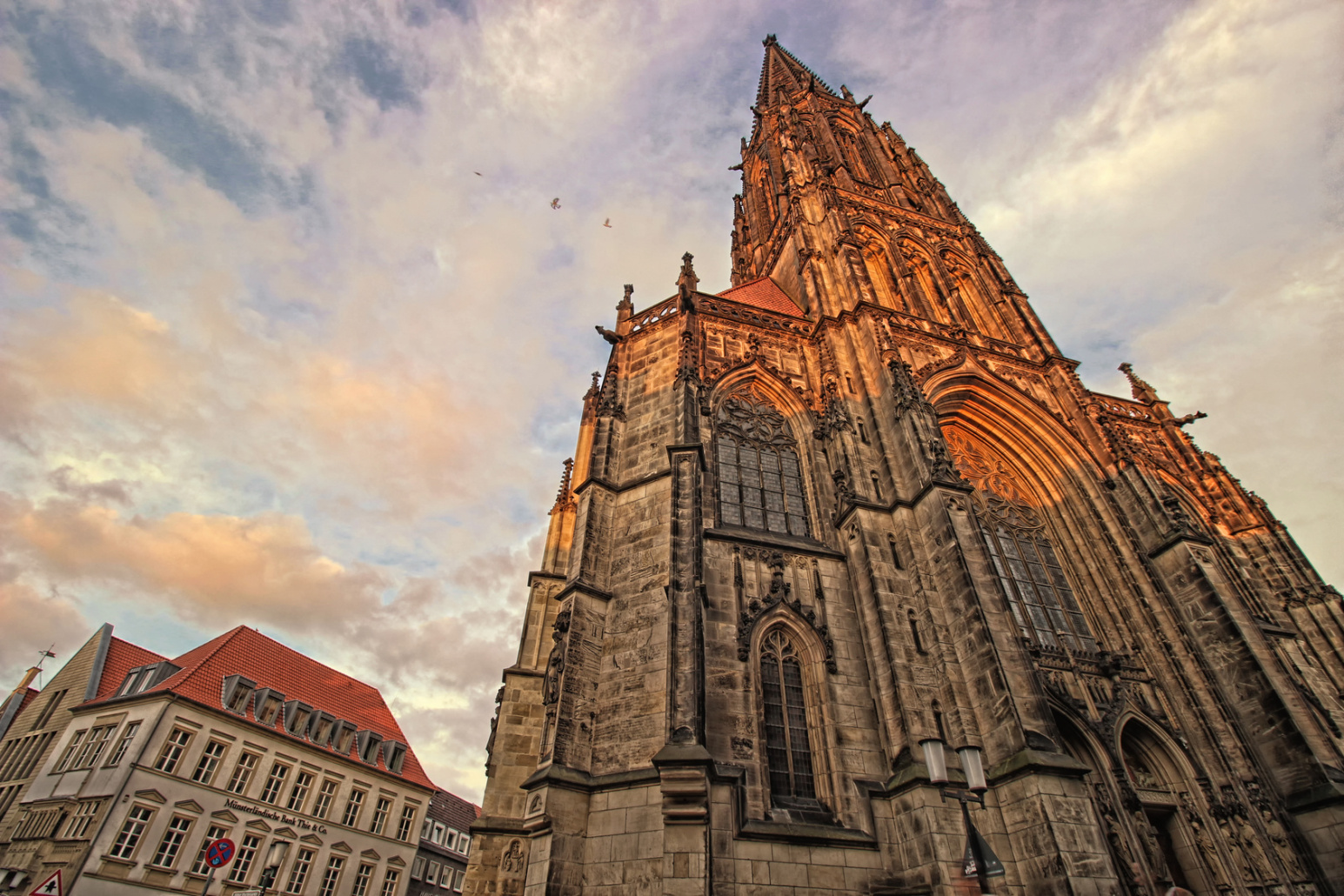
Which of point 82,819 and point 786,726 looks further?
point 82,819

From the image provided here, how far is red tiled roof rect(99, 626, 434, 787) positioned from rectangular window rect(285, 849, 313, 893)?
10.9 feet

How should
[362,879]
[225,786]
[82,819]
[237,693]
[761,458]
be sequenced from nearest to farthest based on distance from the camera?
[761,458] < [82,819] < [225,786] < [237,693] < [362,879]

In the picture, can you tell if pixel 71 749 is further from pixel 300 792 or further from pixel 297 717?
pixel 300 792

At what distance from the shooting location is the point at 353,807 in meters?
23.6

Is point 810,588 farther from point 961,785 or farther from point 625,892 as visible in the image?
point 625,892

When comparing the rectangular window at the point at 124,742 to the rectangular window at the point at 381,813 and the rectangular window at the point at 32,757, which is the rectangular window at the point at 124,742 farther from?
the rectangular window at the point at 381,813

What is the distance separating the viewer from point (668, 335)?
52.0ft

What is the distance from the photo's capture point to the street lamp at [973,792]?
18.8 feet

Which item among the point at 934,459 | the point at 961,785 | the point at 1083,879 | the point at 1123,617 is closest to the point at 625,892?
the point at 961,785

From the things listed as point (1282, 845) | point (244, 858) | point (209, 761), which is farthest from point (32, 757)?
point (1282, 845)

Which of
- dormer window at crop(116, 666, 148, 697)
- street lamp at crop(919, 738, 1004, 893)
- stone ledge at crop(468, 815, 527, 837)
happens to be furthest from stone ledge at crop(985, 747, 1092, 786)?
dormer window at crop(116, 666, 148, 697)

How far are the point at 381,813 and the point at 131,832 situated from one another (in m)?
8.97

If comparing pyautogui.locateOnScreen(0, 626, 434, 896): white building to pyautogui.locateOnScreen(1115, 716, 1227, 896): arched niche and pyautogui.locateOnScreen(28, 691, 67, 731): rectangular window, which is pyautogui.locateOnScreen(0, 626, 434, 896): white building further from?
pyautogui.locateOnScreen(1115, 716, 1227, 896): arched niche

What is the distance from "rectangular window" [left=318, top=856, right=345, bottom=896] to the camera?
71.8 feet
